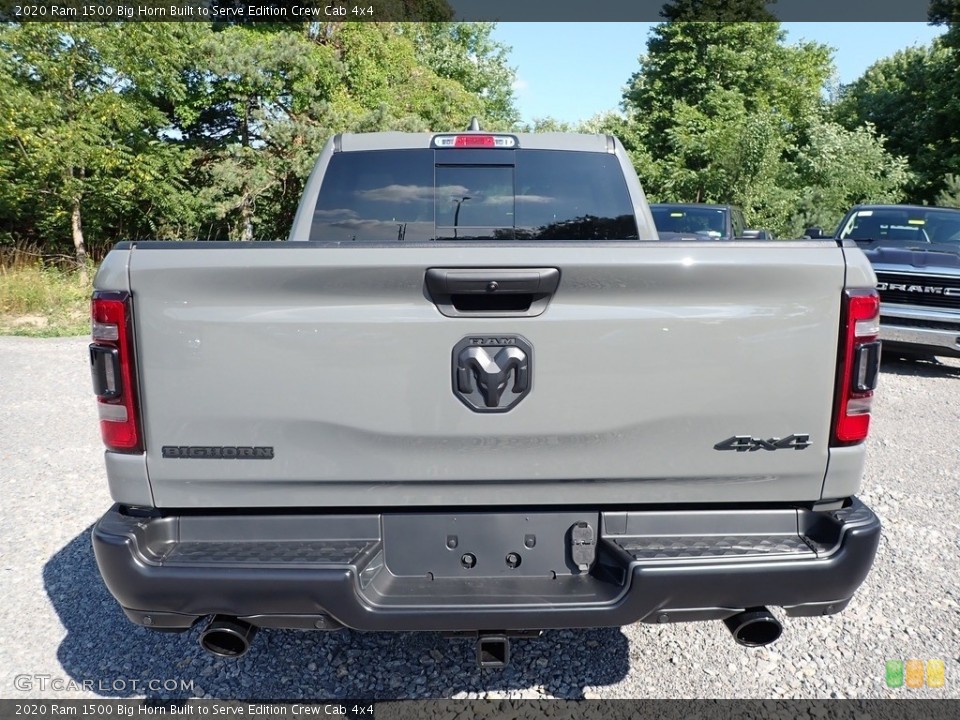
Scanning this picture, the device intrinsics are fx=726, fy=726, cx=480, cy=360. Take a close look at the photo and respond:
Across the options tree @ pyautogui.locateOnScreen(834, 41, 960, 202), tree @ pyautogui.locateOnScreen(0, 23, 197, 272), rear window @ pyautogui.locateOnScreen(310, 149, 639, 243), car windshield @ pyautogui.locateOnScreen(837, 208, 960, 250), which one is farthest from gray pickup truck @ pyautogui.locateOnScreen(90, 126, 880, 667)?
tree @ pyautogui.locateOnScreen(834, 41, 960, 202)

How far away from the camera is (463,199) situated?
378 centimetres

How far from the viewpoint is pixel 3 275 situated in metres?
14.1

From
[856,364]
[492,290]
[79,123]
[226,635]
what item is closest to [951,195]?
[79,123]

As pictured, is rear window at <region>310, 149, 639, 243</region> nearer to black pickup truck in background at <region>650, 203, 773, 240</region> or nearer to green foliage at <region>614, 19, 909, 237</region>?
black pickup truck in background at <region>650, 203, 773, 240</region>

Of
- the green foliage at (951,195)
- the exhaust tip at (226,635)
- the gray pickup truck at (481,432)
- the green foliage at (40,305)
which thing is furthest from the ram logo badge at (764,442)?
the green foliage at (951,195)

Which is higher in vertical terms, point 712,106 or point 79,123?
point 712,106

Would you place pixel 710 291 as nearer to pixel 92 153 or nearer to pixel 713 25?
pixel 92 153

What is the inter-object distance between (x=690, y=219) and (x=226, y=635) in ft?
40.0

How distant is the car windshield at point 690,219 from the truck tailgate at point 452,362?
10.8 meters

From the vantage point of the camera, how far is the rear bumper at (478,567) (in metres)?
2.19

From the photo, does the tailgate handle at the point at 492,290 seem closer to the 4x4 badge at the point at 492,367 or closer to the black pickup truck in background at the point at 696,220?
the 4x4 badge at the point at 492,367

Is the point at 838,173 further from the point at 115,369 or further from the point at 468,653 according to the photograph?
the point at 115,369

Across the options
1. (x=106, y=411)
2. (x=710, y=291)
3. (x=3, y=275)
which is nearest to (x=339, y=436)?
(x=106, y=411)

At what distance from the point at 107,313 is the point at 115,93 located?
1723 cm
